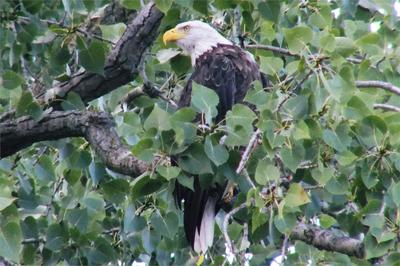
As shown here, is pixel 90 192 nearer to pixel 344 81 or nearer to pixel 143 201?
pixel 143 201

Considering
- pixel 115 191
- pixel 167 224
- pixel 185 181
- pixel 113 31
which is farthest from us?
pixel 113 31

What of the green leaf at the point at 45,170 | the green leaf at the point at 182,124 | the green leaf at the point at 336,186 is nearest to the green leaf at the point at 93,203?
the green leaf at the point at 45,170

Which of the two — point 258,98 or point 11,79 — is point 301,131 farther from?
point 11,79

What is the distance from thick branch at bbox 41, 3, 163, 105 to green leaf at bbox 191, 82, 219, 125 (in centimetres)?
81

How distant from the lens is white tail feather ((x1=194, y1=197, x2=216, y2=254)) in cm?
406

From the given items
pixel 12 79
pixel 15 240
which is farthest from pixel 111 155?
pixel 15 240

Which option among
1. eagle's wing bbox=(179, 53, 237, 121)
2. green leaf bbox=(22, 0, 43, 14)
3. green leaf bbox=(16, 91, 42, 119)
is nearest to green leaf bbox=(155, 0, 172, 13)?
green leaf bbox=(22, 0, 43, 14)

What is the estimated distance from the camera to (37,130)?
4043 mm

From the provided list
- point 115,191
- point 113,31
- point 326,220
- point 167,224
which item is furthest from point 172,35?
point 326,220

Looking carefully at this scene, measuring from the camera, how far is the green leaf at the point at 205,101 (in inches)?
125

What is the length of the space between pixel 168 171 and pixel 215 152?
19cm

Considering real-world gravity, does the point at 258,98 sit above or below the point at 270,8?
below

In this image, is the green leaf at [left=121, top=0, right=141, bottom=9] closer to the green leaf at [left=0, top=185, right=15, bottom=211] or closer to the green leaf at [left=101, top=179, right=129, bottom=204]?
the green leaf at [left=101, top=179, right=129, bottom=204]

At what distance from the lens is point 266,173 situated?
124 inches
